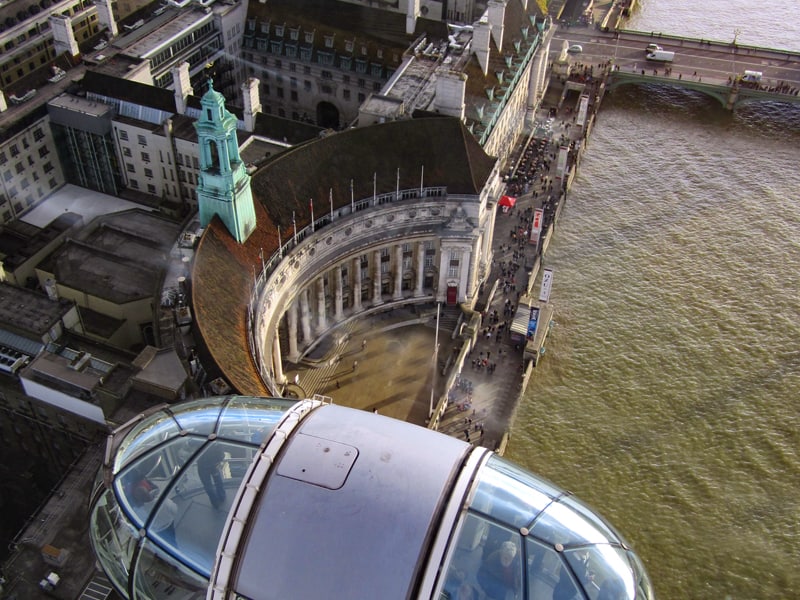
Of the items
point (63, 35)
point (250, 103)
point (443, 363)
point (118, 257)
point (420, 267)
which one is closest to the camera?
point (118, 257)

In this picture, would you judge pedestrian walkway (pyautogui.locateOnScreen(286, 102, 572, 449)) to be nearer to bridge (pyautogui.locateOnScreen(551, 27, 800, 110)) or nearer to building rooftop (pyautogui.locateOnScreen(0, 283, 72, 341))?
building rooftop (pyautogui.locateOnScreen(0, 283, 72, 341))

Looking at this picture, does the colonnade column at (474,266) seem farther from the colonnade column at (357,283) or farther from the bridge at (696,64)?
the bridge at (696,64)

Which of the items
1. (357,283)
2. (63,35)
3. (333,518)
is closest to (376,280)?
(357,283)

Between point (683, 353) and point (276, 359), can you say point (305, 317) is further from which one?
point (683, 353)

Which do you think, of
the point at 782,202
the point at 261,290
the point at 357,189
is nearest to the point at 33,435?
the point at 261,290

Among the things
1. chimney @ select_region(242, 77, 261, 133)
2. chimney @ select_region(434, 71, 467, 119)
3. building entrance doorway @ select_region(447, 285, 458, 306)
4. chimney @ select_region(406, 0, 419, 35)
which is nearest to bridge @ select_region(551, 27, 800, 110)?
chimney @ select_region(406, 0, 419, 35)

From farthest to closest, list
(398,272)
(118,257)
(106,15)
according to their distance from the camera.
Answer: (106,15), (398,272), (118,257)

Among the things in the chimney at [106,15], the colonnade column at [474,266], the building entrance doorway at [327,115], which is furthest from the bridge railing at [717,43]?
the chimney at [106,15]
